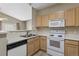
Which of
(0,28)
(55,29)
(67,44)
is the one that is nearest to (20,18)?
(0,28)

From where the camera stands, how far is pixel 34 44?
1204 mm

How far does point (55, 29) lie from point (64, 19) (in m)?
0.21

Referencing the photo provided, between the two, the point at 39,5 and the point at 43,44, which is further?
the point at 43,44

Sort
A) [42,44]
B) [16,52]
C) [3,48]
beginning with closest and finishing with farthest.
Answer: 1. [3,48]
2. [16,52]
3. [42,44]

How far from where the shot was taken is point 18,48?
1128 mm

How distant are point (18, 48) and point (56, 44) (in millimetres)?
580

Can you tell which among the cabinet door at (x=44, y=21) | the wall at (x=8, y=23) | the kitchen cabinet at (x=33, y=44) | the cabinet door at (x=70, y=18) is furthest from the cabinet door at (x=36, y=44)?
the cabinet door at (x=70, y=18)

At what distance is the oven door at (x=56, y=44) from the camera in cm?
125

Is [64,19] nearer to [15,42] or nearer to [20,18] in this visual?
[20,18]

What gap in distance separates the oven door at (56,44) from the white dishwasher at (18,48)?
0.36 metres

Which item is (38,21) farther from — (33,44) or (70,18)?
(70,18)

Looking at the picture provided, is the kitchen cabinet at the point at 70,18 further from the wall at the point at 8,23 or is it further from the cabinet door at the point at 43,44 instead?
the wall at the point at 8,23

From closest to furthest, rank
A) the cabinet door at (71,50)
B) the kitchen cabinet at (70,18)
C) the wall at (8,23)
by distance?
the wall at (8,23) → the cabinet door at (71,50) → the kitchen cabinet at (70,18)

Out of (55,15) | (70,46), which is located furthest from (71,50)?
(55,15)
